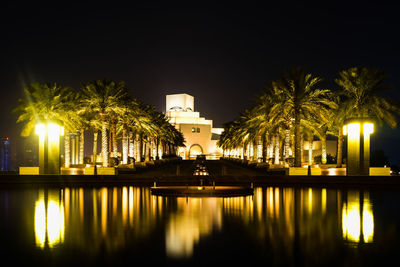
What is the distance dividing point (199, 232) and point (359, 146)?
17.9 metres

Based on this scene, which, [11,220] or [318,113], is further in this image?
[318,113]

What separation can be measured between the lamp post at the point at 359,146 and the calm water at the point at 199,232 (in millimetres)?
10709

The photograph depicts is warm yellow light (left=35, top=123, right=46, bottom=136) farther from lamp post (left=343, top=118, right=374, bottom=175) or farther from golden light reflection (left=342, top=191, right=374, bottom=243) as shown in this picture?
golden light reflection (left=342, top=191, right=374, bottom=243)

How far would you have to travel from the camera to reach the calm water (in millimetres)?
6262

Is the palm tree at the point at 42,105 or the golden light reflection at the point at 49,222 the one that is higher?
the palm tree at the point at 42,105

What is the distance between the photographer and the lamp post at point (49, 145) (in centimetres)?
2491

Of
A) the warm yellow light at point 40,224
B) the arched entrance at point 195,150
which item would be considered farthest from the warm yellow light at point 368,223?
the arched entrance at point 195,150

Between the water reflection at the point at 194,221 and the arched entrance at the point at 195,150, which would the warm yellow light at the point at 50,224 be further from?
the arched entrance at the point at 195,150

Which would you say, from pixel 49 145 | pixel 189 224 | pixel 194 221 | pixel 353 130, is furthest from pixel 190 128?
pixel 189 224

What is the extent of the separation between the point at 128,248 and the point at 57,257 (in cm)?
118

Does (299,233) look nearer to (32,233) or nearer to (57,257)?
(57,257)

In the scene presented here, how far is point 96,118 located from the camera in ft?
98.9

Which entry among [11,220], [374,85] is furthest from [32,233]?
[374,85]

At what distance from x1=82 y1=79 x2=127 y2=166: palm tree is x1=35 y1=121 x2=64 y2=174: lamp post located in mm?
2798
